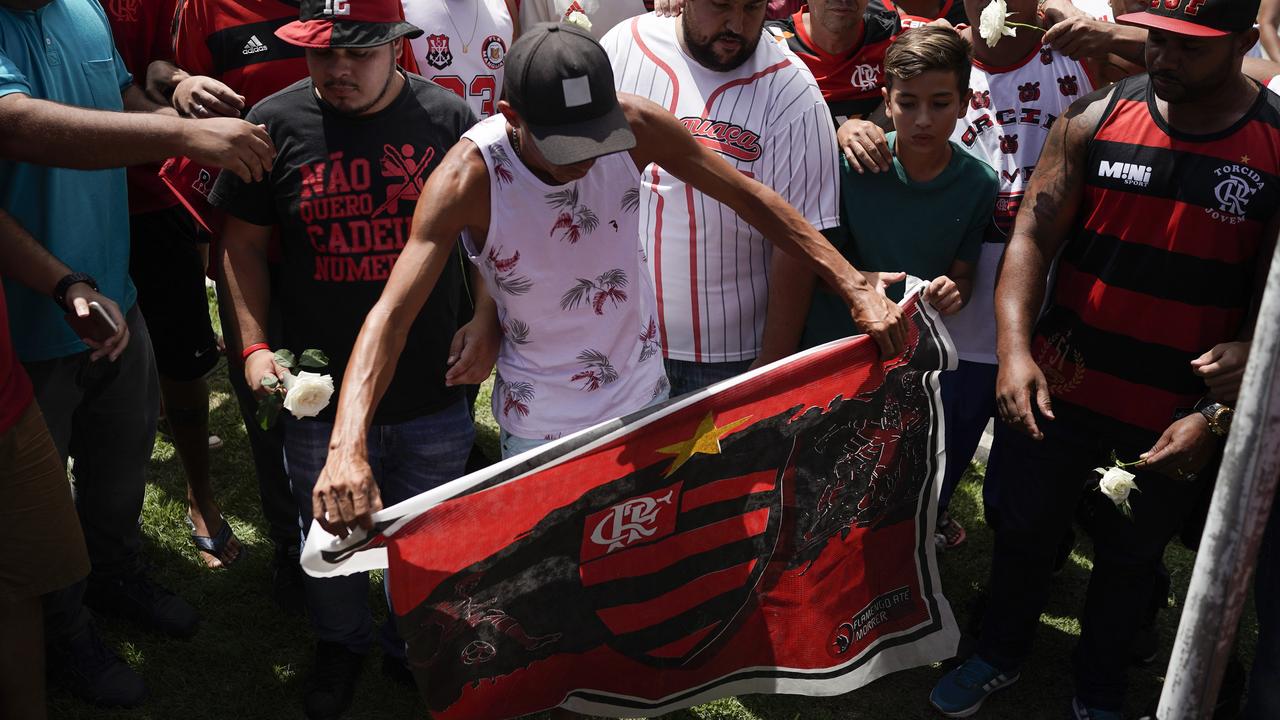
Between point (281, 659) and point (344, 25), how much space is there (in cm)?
242

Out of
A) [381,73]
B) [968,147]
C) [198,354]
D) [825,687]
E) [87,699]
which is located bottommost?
[87,699]

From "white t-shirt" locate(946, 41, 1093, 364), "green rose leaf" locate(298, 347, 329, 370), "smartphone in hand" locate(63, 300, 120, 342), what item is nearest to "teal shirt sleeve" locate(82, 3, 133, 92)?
"smartphone in hand" locate(63, 300, 120, 342)

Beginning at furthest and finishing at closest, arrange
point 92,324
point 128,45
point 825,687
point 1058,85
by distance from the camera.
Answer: point 128,45, point 1058,85, point 825,687, point 92,324

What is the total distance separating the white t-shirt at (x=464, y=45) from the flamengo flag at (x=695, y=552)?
81.7 inches

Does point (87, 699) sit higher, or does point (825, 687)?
point (825, 687)

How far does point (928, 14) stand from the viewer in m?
5.59

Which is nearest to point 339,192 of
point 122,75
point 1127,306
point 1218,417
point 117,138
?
point 117,138

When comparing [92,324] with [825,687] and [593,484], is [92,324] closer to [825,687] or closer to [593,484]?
[593,484]

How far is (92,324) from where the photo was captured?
3604 mm

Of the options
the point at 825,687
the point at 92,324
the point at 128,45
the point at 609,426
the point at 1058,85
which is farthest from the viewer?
the point at 128,45

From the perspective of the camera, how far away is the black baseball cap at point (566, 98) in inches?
121

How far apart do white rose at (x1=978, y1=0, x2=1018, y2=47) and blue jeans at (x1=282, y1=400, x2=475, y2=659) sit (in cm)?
233

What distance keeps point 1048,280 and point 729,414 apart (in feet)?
4.49

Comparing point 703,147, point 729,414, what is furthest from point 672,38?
point 729,414
